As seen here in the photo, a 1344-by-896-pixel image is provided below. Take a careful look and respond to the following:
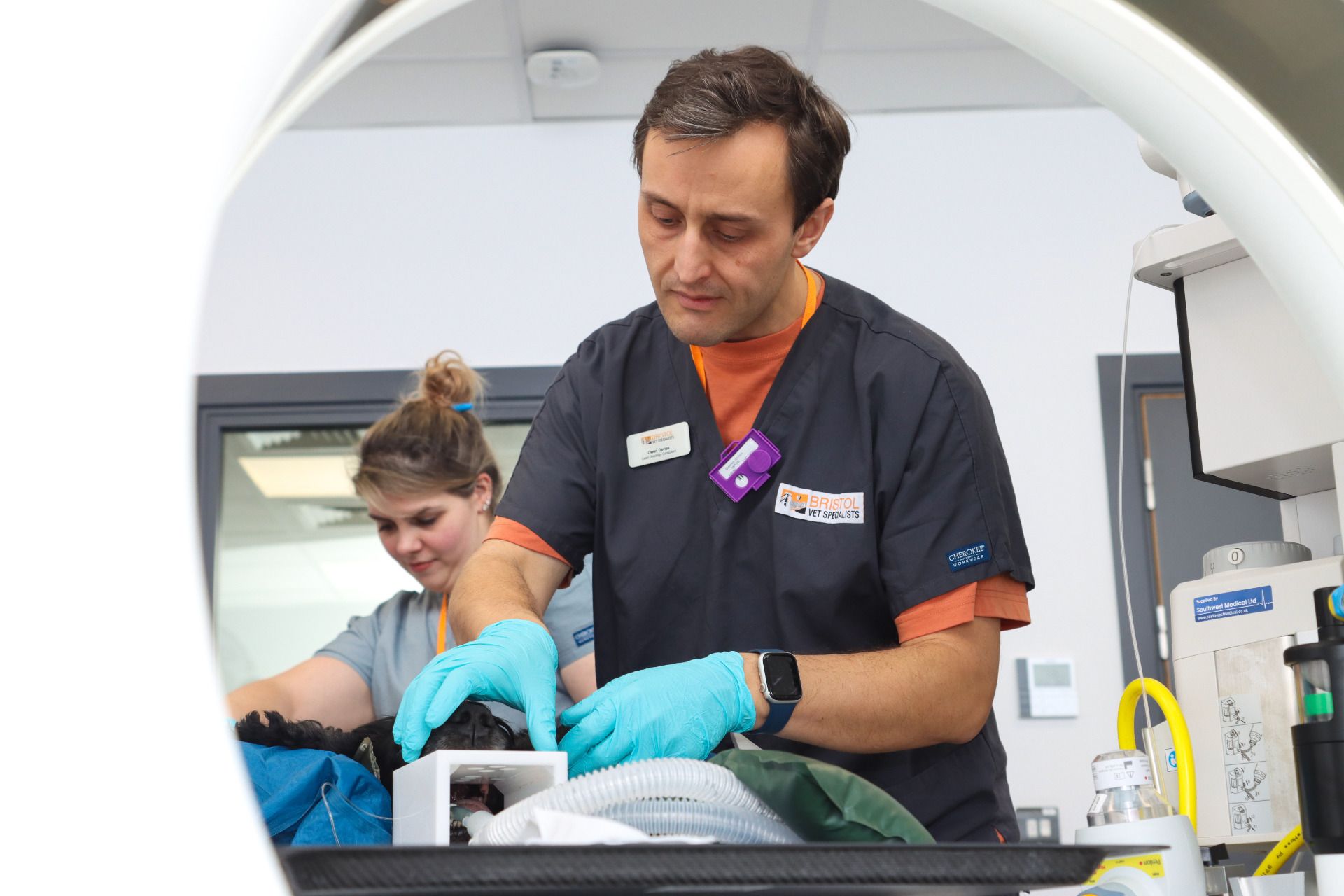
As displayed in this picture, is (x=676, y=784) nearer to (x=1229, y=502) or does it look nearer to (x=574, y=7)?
(x=574, y=7)

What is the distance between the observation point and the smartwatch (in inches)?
42.3

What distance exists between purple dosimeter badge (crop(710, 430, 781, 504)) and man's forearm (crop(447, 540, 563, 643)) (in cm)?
23

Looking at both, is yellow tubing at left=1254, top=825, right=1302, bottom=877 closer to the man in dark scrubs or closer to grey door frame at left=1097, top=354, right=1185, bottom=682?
the man in dark scrubs

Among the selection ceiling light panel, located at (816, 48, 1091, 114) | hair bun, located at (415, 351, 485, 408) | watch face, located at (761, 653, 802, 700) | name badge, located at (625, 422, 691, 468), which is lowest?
watch face, located at (761, 653, 802, 700)

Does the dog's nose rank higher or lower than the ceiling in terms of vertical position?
lower

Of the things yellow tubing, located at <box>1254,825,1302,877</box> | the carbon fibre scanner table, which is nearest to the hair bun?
yellow tubing, located at <box>1254,825,1302,877</box>

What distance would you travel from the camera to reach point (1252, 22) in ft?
2.21

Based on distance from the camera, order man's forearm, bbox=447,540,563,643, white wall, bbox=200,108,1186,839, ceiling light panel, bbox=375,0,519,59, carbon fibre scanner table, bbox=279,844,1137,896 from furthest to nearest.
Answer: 1. white wall, bbox=200,108,1186,839
2. ceiling light panel, bbox=375,0,519,59
3. man's forearm, bbox=447,540,563,643
4. carbon fibre scanner table, bbox=279,844,1137,896

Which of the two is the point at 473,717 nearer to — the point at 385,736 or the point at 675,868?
the point at 385,736

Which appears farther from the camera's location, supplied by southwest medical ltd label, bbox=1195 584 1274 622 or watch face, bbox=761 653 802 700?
supplied by southwest medical ltd label, bbox=1195 584 1274 622

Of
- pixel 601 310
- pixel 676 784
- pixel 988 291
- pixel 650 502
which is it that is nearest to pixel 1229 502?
pixel 988 291

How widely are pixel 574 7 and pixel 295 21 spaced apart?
2475 millimetres

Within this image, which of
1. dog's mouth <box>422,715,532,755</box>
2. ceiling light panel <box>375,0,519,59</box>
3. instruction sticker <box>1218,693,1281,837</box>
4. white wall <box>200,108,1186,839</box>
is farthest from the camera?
white wall <box>200,108,1186,839</box>

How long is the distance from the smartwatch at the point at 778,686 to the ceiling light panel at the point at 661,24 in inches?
81.7
